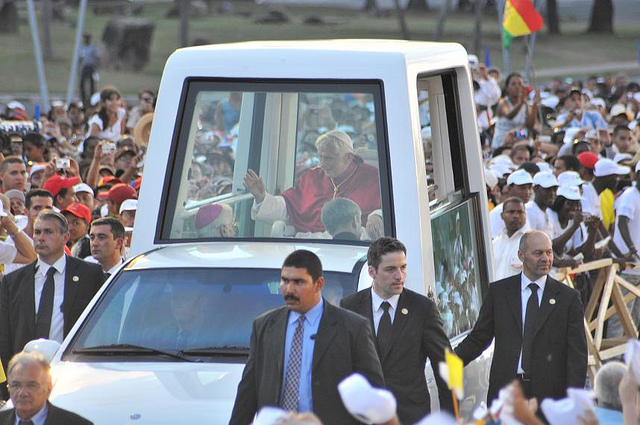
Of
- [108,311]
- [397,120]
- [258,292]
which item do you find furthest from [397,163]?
[108,311]

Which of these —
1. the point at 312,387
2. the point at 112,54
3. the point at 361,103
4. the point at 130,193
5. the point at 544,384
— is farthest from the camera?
the point at 112,54

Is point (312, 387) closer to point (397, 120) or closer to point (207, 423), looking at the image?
point (207, 423)

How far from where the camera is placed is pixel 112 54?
5291cm

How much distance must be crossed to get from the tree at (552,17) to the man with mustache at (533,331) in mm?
55028

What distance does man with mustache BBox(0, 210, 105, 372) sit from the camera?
8.48 m

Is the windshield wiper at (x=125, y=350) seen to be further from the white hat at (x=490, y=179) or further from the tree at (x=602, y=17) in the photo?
the tree at (x=602, y=17)

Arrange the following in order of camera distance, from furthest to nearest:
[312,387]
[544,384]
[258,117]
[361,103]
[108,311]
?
[258,117] → [361,103] → [544,384] → [108,311] → [312,387]

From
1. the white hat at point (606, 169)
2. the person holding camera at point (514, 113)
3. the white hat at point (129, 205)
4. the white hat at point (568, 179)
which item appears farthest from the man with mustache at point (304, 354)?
the person holding camera at point (514, 113)

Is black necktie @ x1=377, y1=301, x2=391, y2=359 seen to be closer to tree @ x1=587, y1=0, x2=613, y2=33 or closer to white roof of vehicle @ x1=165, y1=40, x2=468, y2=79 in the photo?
white roof of vehicle @ x1=165, y1=40, x2=468, y2=79

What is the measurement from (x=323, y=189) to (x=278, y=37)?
50136mm

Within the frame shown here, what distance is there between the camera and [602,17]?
209 ft

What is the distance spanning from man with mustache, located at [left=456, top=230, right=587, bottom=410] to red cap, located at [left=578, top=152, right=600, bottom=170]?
723 centimetres

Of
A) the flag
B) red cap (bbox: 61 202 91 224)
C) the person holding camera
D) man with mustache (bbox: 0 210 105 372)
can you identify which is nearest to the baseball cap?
red cap (bbox: 61 202 91 224)

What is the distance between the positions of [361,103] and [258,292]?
169 centimetres
